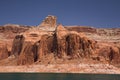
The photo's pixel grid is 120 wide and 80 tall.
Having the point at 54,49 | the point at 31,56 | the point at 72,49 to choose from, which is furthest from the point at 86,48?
the point at 31,56

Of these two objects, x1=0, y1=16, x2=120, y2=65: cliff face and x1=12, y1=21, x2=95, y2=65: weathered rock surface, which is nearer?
x1=0, y1=16, x2=120, y2=65: cliff face

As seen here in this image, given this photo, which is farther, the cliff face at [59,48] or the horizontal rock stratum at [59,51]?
the cliff face at [59,48]

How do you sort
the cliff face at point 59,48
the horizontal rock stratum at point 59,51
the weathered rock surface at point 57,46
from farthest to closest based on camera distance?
the weathered rock surface at point 57,46
the cliff face at point 59,48
the horizontal rock stratum at point 59,51

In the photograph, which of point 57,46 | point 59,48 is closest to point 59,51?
point 59,48

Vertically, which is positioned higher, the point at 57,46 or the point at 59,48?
the point at 57,46

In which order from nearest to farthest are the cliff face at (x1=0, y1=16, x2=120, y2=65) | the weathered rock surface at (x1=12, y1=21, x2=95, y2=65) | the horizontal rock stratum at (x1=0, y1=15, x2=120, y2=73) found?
the horizontal rock stratum at (x1=0, y1=15, x2=120, y2=73) → the cliff face at (x1=0, y1=16, x2=120, y2=65) → the weathered rock surface at (x1=12, y1=21, x2=95, y2=65)

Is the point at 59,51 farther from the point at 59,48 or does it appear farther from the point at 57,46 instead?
the point at 57,46

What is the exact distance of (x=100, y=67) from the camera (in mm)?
138000

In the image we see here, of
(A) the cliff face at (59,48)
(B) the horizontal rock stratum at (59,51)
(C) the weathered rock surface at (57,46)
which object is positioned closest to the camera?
(B) the horizontal rock stratum at (59,51)

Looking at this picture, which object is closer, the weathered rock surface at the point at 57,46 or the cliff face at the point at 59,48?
the cliff face at the point at 59,48

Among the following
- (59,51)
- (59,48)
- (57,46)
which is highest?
(57,46)

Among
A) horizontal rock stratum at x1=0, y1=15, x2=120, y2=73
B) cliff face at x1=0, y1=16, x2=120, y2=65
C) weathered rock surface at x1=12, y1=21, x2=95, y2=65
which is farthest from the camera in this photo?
weathered rock surface at x1=12, y1=21, x2=95, y2=65

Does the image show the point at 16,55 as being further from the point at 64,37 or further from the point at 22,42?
the point at 64,37

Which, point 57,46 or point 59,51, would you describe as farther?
point 57,46
